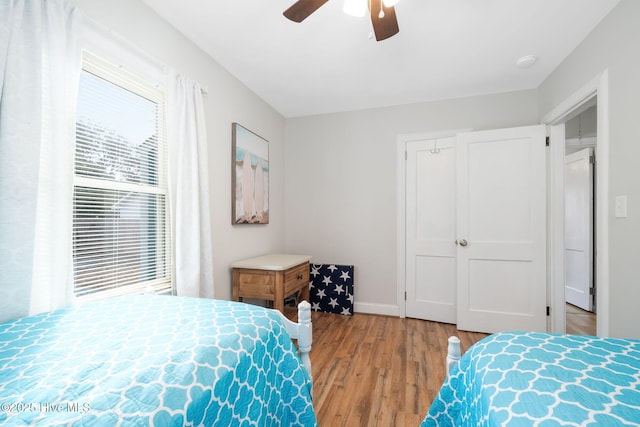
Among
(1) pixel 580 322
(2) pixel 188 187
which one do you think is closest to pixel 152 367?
(2) pixel 188 187

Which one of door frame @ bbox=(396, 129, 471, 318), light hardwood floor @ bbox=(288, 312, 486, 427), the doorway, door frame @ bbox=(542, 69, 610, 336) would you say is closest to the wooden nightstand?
light hardwood floor @ bbox=(288, 312, 486, 427)

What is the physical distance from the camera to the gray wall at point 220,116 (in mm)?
1614

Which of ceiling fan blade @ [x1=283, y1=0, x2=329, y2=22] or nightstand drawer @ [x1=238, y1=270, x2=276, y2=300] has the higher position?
ceiling fan blade @ [x1=283, y1=0, x2=329, y2=22]

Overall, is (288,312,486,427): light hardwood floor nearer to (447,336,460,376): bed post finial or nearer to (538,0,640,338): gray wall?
(447,336,460,376): bed post finial

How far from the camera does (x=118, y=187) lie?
1.59 meters

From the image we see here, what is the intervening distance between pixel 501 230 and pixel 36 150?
133 inches

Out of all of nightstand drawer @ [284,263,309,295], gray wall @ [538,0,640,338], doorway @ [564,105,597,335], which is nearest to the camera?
gray wall @ [538,0,640,338]

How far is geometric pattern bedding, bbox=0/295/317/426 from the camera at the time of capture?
63 centimetres

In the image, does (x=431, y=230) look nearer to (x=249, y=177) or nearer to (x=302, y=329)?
(x=249, y=177)

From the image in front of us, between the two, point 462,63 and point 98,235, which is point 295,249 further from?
point 462,63

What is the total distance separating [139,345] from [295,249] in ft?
8.95

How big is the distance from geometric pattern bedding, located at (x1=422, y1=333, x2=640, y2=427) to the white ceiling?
74.0 inches

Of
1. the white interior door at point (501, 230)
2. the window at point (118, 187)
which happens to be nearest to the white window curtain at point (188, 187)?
the window at point (118, 187)

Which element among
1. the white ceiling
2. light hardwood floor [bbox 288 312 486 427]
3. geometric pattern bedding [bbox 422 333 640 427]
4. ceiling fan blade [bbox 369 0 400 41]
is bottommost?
light hardwood floor [bbox 288 312 486 427]
